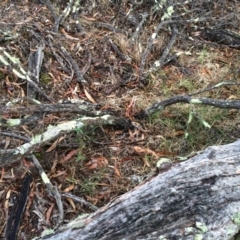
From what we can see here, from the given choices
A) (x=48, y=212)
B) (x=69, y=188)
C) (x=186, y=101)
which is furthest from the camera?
(x=186, y=101)

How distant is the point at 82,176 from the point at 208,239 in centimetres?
98

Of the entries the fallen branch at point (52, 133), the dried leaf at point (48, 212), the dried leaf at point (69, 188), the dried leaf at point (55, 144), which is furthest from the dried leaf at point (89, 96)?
the dried leaf at point (48, 212)

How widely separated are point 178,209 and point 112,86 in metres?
1.57

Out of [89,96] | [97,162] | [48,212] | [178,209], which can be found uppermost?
[178,209]

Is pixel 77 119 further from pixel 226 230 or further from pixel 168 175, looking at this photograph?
pixel 226 230

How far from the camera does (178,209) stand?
1.72 m

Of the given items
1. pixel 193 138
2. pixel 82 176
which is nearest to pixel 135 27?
pixel 193 138

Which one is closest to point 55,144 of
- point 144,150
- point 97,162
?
point 97,162

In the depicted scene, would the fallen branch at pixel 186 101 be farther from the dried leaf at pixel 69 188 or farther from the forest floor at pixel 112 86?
the dried leaf at pixel 69 188

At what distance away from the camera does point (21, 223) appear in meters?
2.21

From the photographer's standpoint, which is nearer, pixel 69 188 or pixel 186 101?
pixel 69 188

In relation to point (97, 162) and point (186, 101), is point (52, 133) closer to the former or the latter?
point (97, 162)

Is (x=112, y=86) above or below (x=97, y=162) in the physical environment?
above

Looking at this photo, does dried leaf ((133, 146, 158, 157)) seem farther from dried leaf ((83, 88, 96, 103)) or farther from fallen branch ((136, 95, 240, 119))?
dried leaf ((83, 88, 96, 103))
